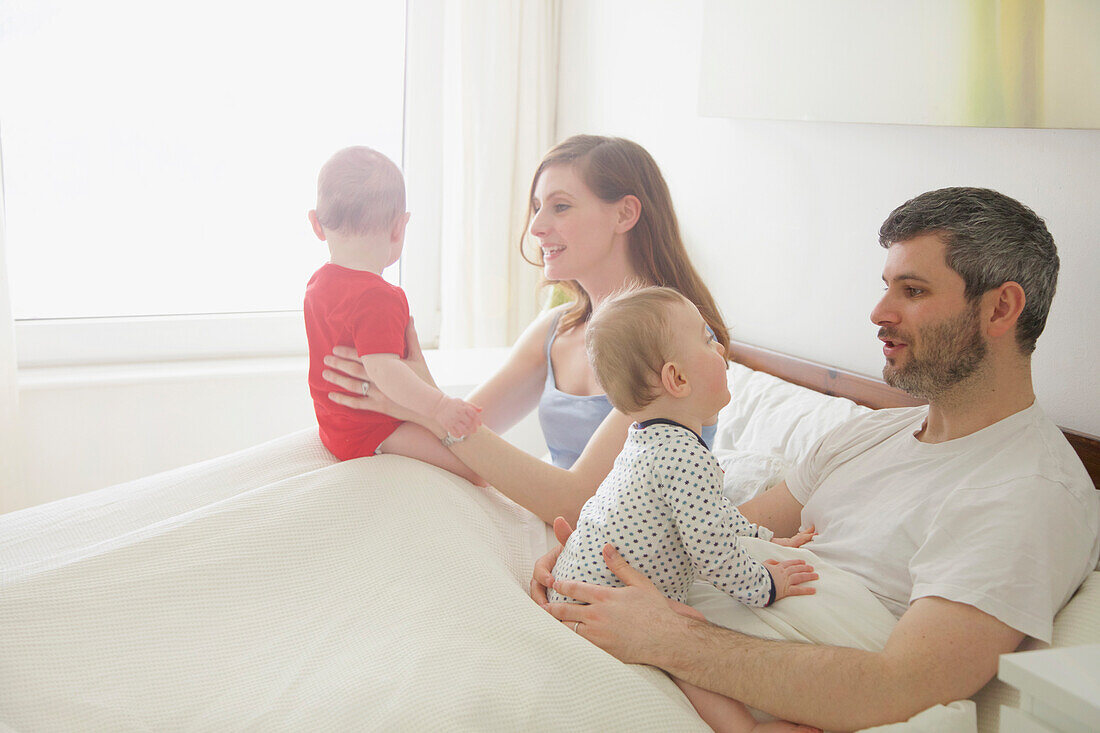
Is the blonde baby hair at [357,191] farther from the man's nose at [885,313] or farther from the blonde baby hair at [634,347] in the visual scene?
the man's nose at [885,313]

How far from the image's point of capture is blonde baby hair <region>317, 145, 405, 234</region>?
157cm

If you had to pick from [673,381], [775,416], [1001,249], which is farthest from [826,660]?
[775,416]

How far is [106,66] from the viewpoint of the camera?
2.75 metres

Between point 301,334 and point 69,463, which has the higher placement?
point 301,334

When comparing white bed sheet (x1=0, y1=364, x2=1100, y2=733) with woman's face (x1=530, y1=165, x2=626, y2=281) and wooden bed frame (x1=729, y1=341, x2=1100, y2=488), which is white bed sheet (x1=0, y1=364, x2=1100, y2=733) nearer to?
wooden bed frame (x1=729, y1=341, x2=1100, y2=488)

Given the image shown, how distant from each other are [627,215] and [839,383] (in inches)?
22.9

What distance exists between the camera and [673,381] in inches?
47.7

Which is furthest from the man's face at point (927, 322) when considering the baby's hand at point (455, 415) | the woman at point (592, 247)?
the baby's hand at point (455, 415)

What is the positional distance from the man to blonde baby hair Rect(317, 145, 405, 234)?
666 mm

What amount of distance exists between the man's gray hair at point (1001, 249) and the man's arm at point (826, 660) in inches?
17.5

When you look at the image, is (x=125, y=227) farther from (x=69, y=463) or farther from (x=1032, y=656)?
(x=1032, y=656)

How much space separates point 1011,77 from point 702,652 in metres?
1.11

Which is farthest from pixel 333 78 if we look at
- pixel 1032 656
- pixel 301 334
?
pixel 1032 656

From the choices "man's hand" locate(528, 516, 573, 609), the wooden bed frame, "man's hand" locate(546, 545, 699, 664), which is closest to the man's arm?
"man's hand" locate(546, 545, 699, 664)
